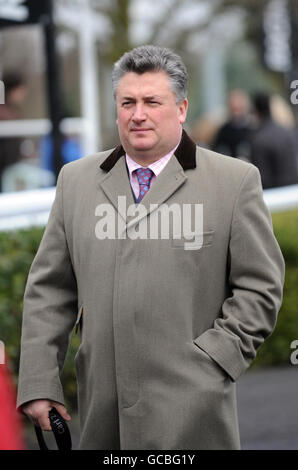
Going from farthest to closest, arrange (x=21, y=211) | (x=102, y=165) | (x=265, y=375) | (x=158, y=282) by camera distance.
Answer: (x=265, y=375)
(x=21, y=211)
(x=102, y=165)
(x=158, y=282)

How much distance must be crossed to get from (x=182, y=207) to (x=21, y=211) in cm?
323

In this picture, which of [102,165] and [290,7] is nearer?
[102,165]

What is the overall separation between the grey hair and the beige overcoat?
0.24 meters

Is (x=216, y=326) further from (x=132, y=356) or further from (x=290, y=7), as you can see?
(x=290, y=7)

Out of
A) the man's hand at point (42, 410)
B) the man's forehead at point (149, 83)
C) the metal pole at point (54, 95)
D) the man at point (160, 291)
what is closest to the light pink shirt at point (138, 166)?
the man at point (160, 291)

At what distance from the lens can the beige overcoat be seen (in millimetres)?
3414

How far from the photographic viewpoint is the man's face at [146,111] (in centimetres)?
346

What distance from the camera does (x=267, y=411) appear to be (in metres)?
6.74

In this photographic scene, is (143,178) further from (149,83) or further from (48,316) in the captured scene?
(48,316)

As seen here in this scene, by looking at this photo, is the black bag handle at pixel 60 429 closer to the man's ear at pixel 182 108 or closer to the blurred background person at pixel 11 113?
the man's ear at pixel 182 108

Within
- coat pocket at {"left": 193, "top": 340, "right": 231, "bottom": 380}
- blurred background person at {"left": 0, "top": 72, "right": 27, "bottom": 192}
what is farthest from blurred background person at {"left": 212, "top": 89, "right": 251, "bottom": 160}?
coat pocket at {"left": 193, "top": 340, "right": 231, "bottom": 380}

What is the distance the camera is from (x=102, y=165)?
3.65m

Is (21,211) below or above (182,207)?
below

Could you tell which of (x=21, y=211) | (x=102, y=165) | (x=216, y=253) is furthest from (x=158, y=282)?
(x=21, y=211)
